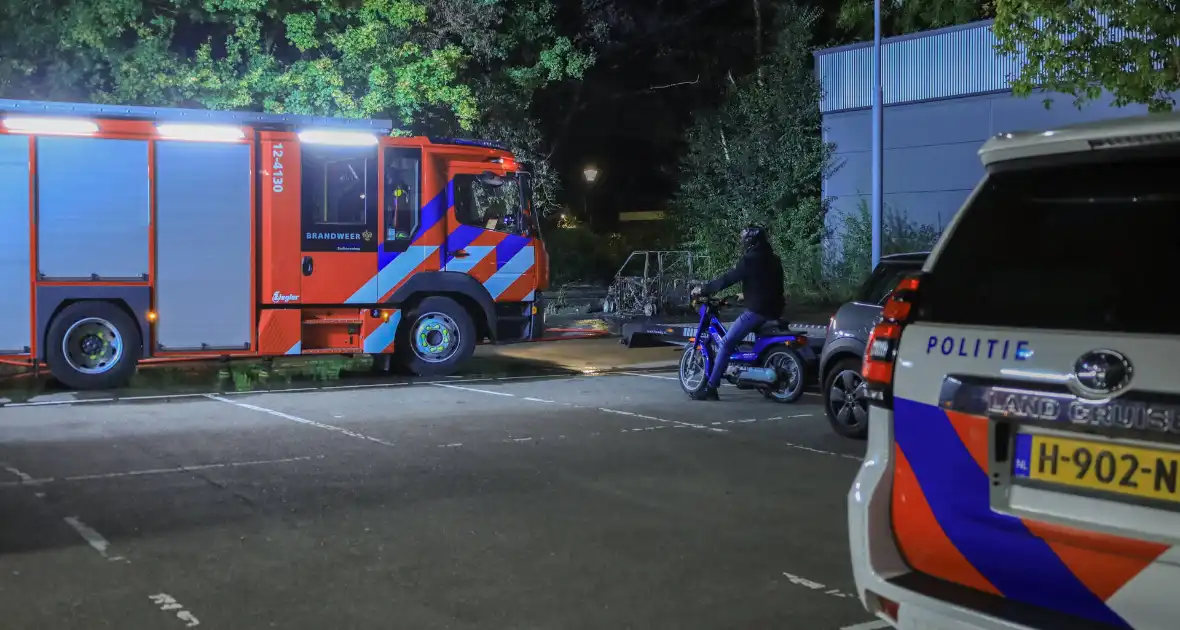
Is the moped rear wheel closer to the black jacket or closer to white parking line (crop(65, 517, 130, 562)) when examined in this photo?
the black jacket

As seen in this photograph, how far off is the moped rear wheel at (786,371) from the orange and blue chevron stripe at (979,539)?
8.49 meters

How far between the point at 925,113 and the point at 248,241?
16.2m

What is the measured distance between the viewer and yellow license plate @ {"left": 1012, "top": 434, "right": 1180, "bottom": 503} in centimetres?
318

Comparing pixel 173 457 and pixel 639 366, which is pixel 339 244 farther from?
pixel 173 457

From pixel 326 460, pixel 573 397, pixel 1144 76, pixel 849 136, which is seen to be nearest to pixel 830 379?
pixel 573 397

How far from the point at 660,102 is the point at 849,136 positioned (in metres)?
13.2

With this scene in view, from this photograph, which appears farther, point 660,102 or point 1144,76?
point 660,102

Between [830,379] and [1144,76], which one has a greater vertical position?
[1144,76]

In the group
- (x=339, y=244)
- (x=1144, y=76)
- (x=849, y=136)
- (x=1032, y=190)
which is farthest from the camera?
(x=849, y=136)

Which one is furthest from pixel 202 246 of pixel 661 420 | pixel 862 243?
pixel 862 243

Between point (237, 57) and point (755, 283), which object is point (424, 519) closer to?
point (755, 283)

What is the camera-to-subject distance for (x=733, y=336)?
39.2 ft

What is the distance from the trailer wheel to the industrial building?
→ 16681 mm

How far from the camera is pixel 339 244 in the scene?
14414mm
